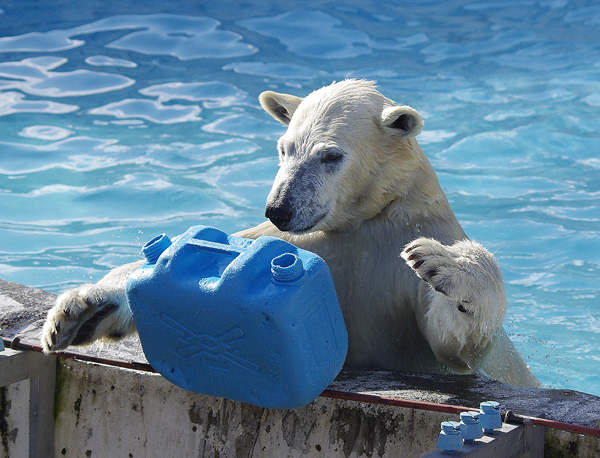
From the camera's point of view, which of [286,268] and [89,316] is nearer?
[286,268]

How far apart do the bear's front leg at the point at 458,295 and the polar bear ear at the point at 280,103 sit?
36.1 inches

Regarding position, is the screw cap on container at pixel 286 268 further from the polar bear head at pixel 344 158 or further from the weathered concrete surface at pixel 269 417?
the polar bear head at pixel 344 158

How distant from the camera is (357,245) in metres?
2.75

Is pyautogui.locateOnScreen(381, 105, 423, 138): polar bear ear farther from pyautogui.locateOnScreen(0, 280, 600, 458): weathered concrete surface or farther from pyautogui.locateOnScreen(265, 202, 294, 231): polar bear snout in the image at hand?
pyautogui.locateOnScreen(0, 280, 600, 458): weathered concrete surface

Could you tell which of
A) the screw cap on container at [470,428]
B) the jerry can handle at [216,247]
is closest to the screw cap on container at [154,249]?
the jerry can handle at [216,247]

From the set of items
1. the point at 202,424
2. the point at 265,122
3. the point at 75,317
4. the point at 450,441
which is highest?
the point at 265,122

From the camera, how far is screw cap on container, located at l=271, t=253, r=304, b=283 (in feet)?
6.21

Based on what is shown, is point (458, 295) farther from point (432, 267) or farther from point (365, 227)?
point (365, 227)

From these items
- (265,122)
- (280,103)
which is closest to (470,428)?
(280,103)

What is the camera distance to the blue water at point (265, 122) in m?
5.93

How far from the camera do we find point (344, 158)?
8.74 feet

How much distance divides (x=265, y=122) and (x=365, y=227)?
230 inches

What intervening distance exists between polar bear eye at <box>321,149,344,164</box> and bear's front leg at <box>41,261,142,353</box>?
801 mm

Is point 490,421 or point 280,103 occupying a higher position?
point 280,103
